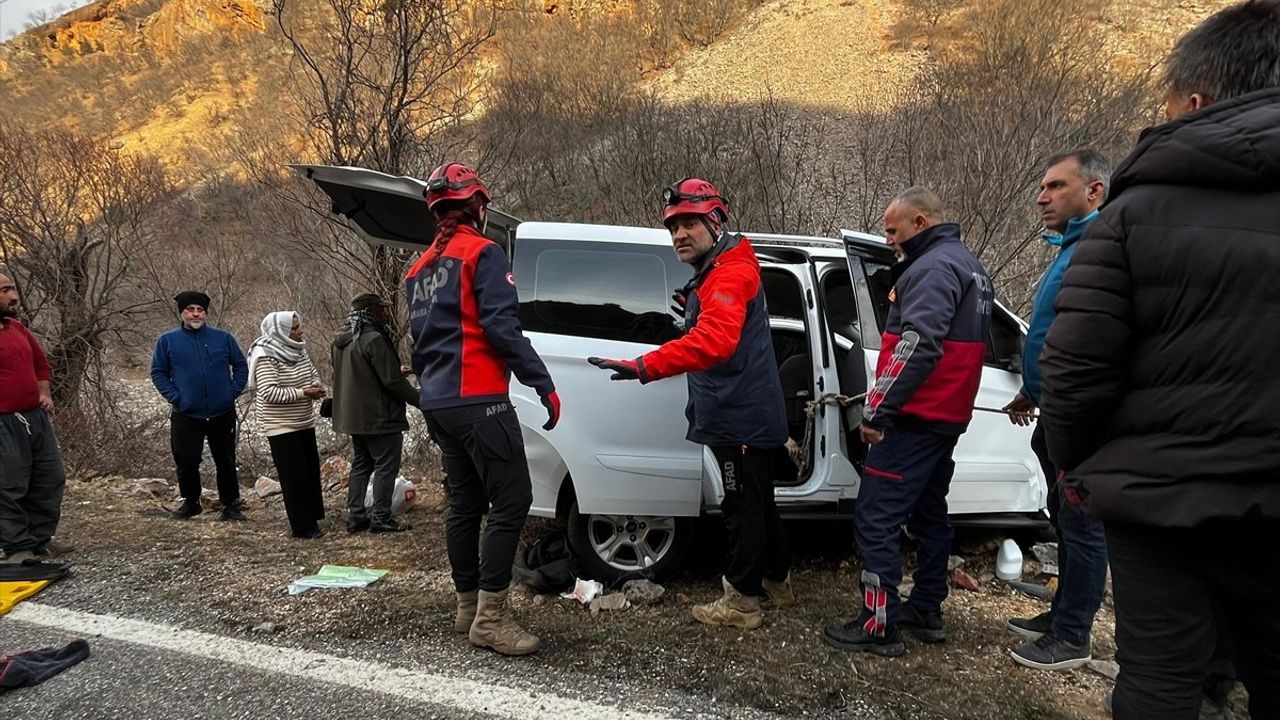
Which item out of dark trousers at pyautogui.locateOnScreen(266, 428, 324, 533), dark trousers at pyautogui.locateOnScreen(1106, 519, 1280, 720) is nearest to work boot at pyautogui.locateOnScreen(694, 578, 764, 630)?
dark trousers at pyautogui.locateOnScreen(1106, 519, 1280, 720)

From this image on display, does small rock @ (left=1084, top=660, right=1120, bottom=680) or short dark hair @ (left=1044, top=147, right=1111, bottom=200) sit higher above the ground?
short dark hair @ (left=1044, top=147, right=1111, bottom=200)

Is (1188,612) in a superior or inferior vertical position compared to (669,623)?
superior

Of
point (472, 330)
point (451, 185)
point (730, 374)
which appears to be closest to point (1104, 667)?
point (730, 374)

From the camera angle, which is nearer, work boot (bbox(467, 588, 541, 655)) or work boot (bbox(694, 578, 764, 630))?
work boot (bbox(467, 588, 541, 655))

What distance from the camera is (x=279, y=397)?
490 cm

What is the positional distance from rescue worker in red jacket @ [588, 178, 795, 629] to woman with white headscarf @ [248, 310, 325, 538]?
315 cm

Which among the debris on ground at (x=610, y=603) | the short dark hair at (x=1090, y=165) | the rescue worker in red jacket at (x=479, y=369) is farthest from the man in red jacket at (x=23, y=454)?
Answer: the short dark hair at (x=1090, y=165)

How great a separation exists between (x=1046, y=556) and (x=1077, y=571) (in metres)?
1.34

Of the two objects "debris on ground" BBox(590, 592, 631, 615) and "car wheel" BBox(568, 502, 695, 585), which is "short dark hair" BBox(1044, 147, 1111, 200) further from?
"debris on ground" BBox(590, 592, 631, 615)

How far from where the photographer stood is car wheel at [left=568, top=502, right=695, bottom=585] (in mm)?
3600

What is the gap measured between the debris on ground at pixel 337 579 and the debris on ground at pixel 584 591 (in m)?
1.14

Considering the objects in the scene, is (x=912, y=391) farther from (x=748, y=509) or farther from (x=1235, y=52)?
(x=1235, y=52)

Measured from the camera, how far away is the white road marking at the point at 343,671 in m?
2.49

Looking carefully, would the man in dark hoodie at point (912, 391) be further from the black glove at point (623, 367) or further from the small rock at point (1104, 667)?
the black glove at point (623, 367)
